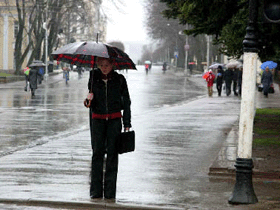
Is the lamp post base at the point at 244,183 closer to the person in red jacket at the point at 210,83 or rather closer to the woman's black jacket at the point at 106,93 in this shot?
the woman's black jacket at the point at 106,93

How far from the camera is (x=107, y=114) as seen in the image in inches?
324

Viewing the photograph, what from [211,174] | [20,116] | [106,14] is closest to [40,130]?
[20,116]

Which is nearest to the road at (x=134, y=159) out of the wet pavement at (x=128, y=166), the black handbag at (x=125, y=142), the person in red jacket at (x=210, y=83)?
the wet pavement at (x=128, y=166)

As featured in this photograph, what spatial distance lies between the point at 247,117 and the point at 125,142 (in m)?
1.46

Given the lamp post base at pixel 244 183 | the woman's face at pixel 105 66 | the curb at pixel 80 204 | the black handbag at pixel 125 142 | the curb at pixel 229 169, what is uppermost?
the woman's face at pixel 105 66

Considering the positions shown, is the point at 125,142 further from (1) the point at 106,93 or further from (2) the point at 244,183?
(2) the point at 244,183

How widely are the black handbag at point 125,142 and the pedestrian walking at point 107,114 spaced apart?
2.1 inches

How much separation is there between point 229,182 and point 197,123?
9.83 metres

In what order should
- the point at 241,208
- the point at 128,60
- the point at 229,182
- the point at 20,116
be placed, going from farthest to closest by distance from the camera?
the point at 20,116 → the point at 229,182 → the point at 128,60 → the point at 241,208

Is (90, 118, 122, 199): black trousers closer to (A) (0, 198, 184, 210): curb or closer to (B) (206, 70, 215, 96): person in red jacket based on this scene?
(A) (0, 198, 184, 210): curb

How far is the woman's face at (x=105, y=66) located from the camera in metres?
8.32

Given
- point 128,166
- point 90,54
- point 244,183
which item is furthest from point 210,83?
point 90,54

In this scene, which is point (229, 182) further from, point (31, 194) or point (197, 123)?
point (197, 123)

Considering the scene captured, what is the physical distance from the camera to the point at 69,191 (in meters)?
8.95
